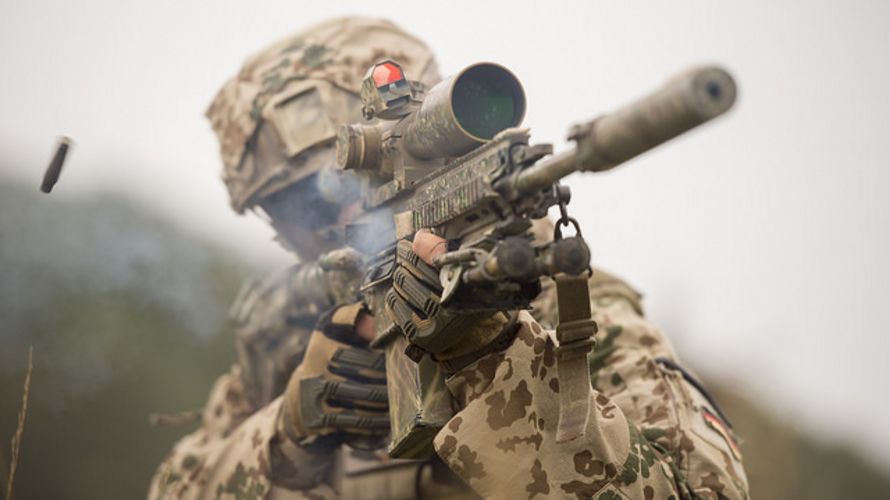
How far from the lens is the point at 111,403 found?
9.42 m

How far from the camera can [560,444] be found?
2.63 metres

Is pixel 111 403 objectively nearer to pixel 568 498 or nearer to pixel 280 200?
pixel 280 200

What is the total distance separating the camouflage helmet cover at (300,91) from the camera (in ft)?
14.7

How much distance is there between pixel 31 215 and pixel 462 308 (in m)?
4.67

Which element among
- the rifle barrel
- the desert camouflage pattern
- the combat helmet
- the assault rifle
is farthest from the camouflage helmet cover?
the rifle barrel

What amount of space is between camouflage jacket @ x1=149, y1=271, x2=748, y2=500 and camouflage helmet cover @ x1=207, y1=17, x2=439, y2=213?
3.96ft

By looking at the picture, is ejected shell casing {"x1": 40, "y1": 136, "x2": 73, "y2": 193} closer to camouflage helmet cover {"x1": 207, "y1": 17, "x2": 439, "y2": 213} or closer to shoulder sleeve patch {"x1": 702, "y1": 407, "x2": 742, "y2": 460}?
camouflage helmet cover {"x1": 207, "y1": 17, "x2": 439, "y2": 213}

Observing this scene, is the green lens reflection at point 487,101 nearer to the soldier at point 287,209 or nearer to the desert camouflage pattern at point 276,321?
the soldier at point 287,209

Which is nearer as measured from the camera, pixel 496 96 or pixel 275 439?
pixel 496 96

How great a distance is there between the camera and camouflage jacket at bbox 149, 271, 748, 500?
2.63m

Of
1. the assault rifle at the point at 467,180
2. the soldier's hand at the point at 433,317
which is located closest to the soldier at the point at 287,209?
the assault rifle at the point at 467,180

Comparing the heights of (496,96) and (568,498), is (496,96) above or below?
above

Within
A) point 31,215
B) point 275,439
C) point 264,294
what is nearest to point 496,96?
point 275,439

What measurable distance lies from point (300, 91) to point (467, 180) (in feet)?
7.39
